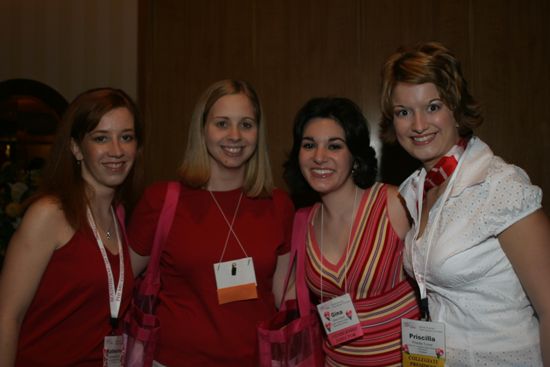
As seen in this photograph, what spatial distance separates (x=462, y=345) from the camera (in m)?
1.53

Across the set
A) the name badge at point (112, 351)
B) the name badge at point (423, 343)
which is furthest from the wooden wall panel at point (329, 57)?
the name badge at point (112, 351)

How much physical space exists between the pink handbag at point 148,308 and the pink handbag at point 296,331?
0.50 meters

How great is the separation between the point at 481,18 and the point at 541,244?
2.54 metres

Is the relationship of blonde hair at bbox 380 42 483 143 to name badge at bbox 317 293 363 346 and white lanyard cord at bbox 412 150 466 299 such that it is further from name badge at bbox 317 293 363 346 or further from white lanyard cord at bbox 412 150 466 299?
name badge at bbox 317 293 363 346

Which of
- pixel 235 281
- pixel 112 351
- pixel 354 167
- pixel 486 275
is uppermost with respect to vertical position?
pixel 354 167

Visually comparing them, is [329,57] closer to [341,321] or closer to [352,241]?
[352,241]

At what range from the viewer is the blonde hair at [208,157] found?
2219 millimetres

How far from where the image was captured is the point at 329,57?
11.4ft

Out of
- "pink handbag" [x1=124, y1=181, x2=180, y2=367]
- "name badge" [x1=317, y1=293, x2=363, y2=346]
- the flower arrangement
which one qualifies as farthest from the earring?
the flower arrangement

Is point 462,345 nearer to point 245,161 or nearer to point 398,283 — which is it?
point 398,283

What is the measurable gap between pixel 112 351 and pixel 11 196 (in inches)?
55.3

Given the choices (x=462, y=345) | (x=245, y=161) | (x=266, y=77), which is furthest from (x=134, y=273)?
(x=266, y=77)

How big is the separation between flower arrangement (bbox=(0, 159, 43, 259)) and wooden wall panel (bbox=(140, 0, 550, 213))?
1062 millimetres

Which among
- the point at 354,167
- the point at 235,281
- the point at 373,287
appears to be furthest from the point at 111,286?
the point at 354,167
